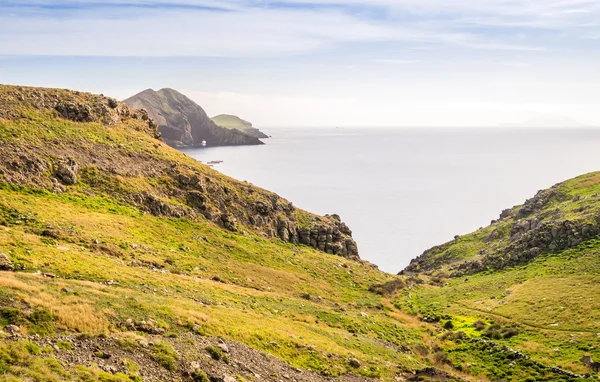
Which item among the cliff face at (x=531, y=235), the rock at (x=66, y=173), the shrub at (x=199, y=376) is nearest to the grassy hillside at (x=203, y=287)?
the shrub at (x=199, y=376)

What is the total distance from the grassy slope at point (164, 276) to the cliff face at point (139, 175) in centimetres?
74

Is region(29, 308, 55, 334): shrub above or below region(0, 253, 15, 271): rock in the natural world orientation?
below

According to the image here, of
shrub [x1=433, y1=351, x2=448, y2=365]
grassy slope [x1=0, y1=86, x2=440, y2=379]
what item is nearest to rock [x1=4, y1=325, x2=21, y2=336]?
grassy slope [x1=0, y1=86, x2=440, y2=379]

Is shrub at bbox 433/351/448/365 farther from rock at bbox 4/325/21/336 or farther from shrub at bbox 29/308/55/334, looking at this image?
rock at bbox 4/325/21/336

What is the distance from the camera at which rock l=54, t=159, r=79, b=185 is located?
60344 mm

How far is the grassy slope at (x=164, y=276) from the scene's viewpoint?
30.0 metres

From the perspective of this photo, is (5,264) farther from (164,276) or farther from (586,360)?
(586,360)

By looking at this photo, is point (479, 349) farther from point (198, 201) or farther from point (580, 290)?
point (198, 201)

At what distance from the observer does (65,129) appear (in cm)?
7188

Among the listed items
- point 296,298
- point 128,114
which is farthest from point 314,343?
point 128,114

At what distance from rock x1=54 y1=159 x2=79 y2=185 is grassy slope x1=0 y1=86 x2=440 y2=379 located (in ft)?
5.62

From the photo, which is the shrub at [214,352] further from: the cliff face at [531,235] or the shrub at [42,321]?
the cliff face at [531,235]

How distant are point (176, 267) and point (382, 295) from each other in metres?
38.3

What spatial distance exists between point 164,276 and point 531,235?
247ft
